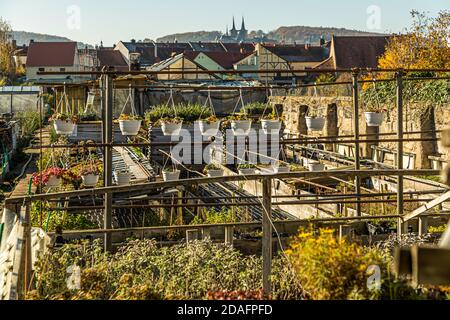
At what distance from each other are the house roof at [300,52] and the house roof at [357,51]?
1203cm

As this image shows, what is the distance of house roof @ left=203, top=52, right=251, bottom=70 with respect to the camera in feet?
216

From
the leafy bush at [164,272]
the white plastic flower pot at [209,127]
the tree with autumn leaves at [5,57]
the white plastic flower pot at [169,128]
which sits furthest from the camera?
the tree with autumn leaves at [5,57]

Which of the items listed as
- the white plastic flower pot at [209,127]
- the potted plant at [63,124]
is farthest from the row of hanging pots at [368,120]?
the potted plant at [63,124]

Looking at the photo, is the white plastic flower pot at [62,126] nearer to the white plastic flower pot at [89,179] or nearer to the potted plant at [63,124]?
the potted plant at [63,124]

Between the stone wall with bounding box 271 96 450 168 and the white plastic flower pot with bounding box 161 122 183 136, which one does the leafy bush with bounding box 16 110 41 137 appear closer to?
the stone wall with bounding box 271 96 450 168

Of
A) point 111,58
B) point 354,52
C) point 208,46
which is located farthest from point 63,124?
point 208,46

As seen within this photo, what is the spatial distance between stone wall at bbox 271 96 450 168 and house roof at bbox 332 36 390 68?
79.7 feet

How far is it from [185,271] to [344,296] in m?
1.75

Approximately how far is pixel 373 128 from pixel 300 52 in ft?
158

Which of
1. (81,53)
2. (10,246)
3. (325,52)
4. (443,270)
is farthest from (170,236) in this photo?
(325,52)

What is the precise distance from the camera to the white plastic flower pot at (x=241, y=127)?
408 inches
